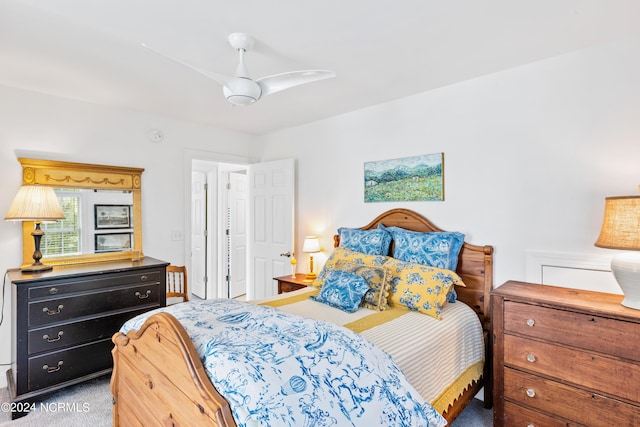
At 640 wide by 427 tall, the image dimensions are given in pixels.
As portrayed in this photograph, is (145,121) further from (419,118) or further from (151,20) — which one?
(419,118)

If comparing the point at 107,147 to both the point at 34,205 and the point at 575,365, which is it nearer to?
the point at 34,205

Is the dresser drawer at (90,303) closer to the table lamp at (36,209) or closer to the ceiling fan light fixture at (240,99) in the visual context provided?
the table lamp at (36,209)

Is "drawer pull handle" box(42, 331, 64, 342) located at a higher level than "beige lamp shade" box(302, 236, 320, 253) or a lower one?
lower

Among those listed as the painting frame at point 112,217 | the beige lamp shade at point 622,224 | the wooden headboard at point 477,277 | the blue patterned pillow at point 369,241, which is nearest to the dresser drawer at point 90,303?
the painting frame at point 112,217

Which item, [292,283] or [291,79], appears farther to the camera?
[292,283]

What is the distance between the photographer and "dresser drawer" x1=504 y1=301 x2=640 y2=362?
164 cm

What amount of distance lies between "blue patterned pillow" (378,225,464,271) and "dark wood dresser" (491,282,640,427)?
51 centimetres

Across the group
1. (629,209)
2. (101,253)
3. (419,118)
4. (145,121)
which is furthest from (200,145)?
(629,209)

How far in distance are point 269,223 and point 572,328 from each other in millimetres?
3181

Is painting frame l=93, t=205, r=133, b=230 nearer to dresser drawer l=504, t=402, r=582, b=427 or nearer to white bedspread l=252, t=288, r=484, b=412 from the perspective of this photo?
white bedspread l=252, t=288, r=484, b=412

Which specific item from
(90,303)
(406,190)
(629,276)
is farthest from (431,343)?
(90,303)

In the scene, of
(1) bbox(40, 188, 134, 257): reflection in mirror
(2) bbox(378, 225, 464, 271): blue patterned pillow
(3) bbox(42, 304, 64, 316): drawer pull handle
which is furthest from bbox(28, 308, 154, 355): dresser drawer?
(2) bbox(378, 225, 464, 271): blue patterned pillow

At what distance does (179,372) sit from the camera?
4.18ft

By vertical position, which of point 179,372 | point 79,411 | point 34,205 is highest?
point 34,205
